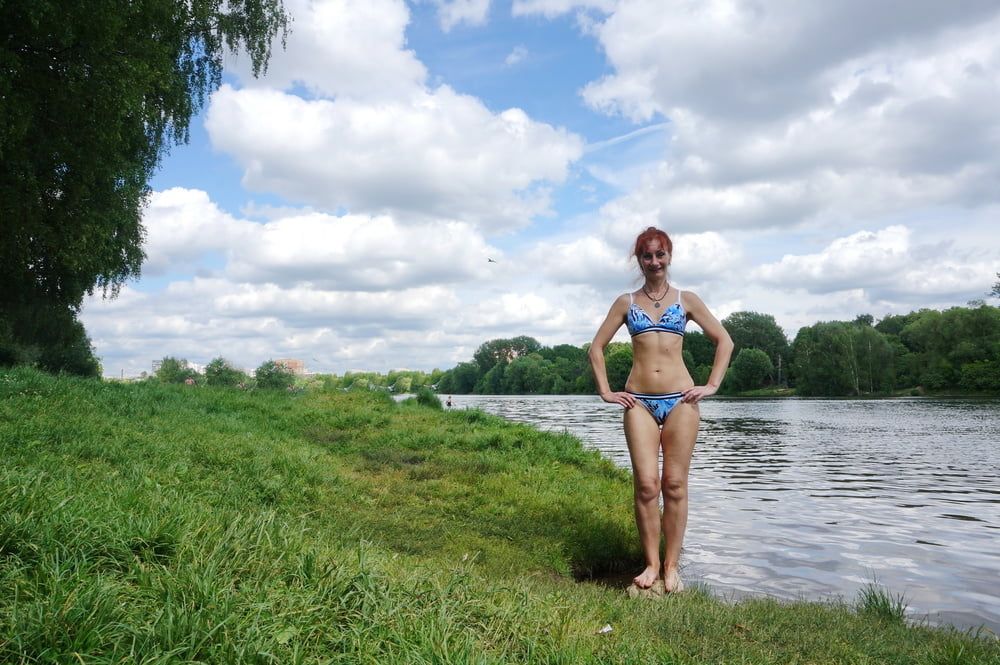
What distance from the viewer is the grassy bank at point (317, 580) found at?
3.03 meters

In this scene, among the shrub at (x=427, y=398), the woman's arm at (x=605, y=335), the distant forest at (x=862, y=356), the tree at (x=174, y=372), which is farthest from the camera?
the distant forest at (x=862, y=356)

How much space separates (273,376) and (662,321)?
22.5 meters

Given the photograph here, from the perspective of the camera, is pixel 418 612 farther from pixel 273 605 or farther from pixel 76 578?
pixel 76 578

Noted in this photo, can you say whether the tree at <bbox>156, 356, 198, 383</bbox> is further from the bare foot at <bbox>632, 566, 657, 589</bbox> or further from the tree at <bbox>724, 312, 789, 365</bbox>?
the tree at <bbox>724, 312, 789, 365</bbox>

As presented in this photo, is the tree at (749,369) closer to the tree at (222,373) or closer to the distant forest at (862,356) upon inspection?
the distant forest at (862,356)

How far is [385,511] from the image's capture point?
7859mm

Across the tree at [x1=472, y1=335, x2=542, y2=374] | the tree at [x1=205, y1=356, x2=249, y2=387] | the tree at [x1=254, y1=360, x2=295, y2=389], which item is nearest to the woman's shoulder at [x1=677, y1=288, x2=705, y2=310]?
the tree at [x1=254, y1=360, x2=295, y2=389]

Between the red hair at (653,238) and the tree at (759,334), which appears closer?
the red hair at (653,238)

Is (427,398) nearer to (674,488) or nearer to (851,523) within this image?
(851,523)

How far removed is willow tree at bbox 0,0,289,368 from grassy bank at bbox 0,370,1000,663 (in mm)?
5805

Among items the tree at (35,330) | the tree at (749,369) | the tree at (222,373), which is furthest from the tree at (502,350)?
the tree at (222,373)

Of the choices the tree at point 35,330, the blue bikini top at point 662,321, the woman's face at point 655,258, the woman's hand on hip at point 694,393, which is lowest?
the woman's hand on hip at point 694,393

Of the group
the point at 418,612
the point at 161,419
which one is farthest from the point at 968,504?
the point at 161,419

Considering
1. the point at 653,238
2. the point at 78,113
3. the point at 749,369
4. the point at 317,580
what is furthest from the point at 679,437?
the point at 749,369
